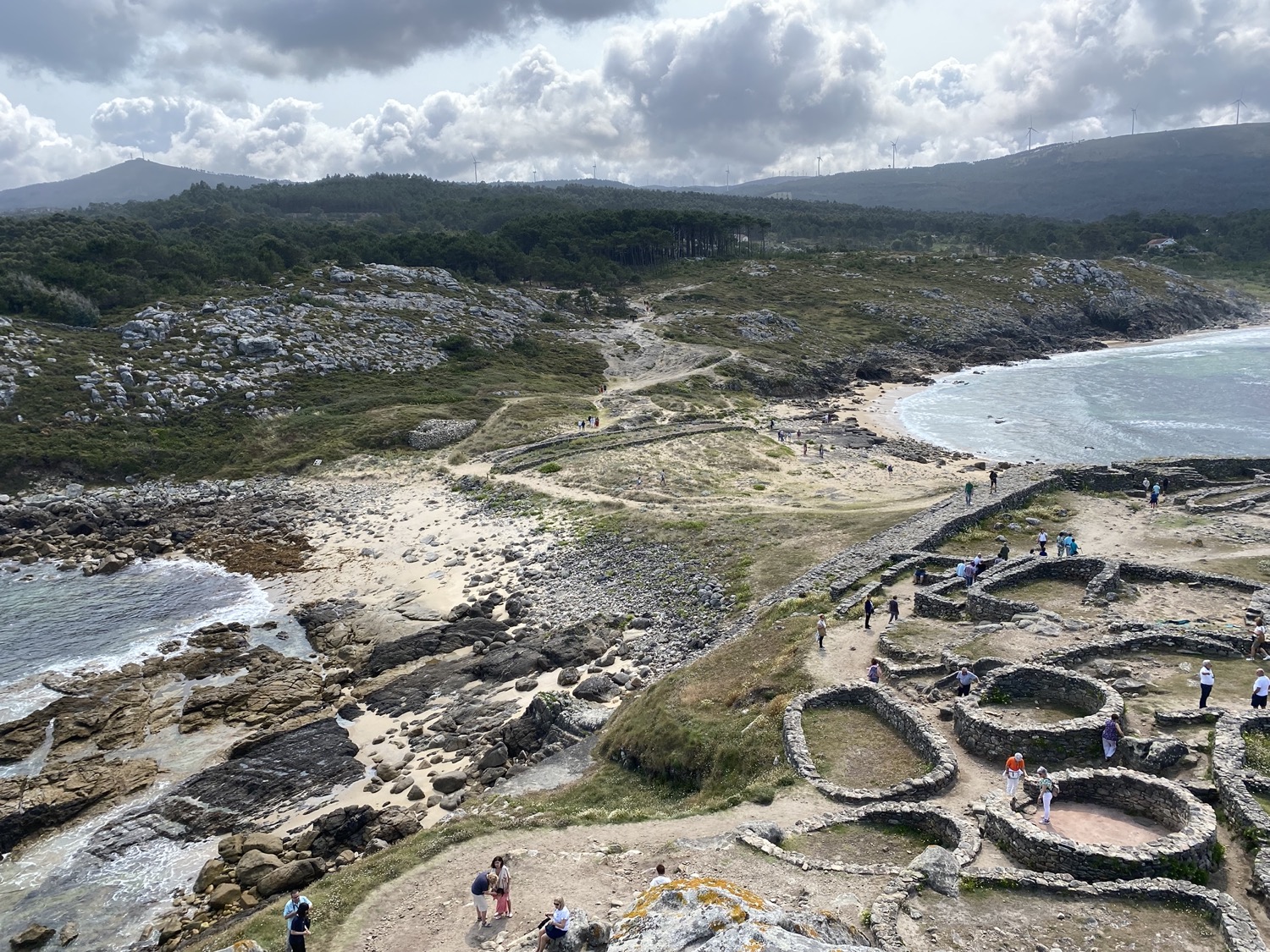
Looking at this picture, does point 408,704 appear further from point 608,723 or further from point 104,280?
point 104,280

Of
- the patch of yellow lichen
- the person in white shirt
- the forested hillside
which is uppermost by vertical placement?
the forested hillside

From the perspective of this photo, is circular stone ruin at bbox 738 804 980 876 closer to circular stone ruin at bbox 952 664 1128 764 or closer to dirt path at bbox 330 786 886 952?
dirt path at bbox 330 786 886 952

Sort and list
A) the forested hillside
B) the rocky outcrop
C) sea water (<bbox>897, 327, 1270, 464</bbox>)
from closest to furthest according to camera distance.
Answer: the rocky outcrop
sea water (<bbox>897, 327, 1270, 464</bbox>)
the forested hillside

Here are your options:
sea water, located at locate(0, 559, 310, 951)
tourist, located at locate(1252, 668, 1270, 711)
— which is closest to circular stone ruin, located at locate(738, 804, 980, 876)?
tourist, located at locate(1252, 668, 1270, 711)

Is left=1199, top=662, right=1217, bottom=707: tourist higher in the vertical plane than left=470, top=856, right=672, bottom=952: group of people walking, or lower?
higher

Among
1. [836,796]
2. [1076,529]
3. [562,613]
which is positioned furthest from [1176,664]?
[562,613]

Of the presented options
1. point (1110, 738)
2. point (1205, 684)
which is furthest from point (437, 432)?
point (1205, 684)
